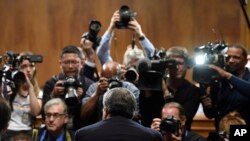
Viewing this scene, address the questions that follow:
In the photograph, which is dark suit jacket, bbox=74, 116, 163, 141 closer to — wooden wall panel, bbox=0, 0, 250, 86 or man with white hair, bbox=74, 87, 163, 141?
man with white hair, bbox=74, 87, 163, 141

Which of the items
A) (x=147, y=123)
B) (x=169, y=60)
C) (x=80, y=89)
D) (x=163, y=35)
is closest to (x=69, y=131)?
(x=80, y=89)

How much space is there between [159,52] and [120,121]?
1.44m

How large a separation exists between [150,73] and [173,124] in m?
0.55

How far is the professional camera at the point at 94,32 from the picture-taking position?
4723mm

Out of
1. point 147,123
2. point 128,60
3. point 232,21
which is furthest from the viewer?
point 232,21

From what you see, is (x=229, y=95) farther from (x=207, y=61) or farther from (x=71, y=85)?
(x=71, y=85)

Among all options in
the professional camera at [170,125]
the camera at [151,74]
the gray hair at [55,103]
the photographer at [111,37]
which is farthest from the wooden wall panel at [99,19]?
the professional camera at [170,125]

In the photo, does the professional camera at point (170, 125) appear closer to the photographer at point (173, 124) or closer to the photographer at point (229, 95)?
the photographer at point (173, 124)

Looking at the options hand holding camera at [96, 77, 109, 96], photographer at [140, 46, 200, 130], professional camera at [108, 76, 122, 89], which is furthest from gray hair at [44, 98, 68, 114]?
photographer at [140, 46, 200, 130]

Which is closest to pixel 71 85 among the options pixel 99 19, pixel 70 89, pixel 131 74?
pixel 70 89

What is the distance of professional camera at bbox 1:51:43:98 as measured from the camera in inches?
170

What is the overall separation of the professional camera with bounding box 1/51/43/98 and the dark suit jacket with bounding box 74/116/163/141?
1370 millimetres

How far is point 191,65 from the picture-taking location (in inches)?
174

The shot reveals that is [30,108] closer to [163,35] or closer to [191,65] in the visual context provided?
[191,65]
